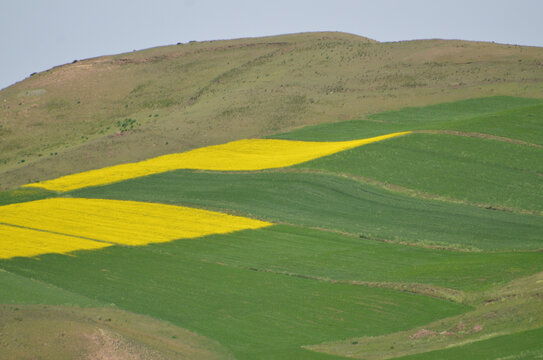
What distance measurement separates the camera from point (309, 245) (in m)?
38.2

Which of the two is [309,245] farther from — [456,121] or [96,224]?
[456,121]

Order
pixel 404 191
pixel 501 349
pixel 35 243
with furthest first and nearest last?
1. pixel 404 191
2. pixel 35 243
3. pixel 501 349

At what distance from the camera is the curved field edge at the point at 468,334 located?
21900 millimetres

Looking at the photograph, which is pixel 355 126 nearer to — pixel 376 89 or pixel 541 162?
pixel 376 89

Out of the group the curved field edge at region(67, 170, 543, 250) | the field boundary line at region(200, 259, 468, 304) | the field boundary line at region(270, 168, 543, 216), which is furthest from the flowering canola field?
the field boundary line at region(270, 168, 543, 216)

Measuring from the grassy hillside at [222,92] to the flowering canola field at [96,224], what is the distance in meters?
11.9

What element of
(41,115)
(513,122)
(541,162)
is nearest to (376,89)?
(513,122)

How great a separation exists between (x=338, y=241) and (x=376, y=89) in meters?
42.0

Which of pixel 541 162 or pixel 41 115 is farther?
pixel 41 115

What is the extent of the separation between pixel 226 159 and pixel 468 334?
3804 cm

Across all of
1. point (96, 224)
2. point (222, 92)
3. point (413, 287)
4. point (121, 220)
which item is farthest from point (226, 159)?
point (413, 287)

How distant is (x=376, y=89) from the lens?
78250 millimetres

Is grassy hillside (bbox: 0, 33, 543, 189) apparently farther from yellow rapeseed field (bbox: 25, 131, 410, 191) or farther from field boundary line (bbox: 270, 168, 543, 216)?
field boundary line (bbox: 270, 168, 543, 216)

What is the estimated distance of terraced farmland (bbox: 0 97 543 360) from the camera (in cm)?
2572
